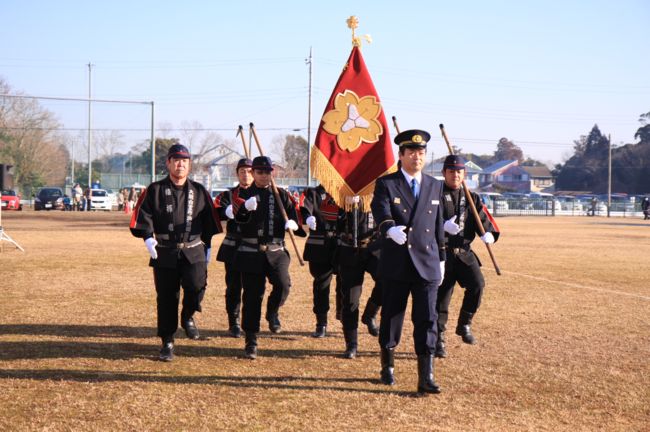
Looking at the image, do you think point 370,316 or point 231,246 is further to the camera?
point 231,246

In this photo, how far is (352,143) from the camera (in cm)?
870

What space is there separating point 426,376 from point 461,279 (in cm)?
222

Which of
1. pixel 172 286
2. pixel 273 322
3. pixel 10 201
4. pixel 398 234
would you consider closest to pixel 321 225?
pixel 273 322

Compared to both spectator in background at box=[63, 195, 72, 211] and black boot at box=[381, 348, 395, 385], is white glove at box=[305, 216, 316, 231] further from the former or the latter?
spectator in background at box=[63, 195, 72, 211]

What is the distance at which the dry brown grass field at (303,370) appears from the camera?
569cm

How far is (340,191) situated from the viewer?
8.53m

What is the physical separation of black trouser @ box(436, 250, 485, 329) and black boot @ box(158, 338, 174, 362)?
9.55ft

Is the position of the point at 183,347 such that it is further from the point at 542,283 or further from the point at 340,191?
the point at 542,283

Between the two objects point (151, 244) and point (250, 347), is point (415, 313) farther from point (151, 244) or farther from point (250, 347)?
point (151, 244)

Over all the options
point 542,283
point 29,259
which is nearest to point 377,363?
point 542,283

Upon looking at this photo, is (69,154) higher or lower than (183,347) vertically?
higher

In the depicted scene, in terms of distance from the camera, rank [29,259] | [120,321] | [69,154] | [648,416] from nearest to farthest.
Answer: [648,416] → [120,321] → [29,259] → [69,154]

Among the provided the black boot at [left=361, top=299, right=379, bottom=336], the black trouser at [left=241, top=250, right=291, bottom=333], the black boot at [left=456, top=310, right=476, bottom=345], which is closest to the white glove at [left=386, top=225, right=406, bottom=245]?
the black trouser at [left=241, top=250, right=291, bottom=333]

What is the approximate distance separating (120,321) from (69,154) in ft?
188
